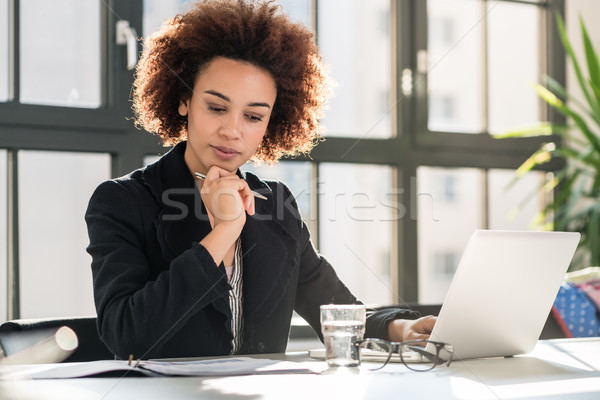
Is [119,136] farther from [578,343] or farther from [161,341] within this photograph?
[578,343]

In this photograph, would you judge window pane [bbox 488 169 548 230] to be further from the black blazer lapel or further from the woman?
the black blazer lapel

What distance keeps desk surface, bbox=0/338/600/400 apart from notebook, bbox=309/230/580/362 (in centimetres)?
6

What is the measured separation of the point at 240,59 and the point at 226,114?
0.17 meters

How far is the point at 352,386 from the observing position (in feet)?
2.85

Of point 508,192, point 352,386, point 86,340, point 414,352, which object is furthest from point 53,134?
point 508,192

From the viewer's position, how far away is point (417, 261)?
2803mm

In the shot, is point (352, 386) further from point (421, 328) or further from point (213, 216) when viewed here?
point (213, 216)

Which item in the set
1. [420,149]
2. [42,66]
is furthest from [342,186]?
[42,66]

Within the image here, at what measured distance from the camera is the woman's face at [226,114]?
1.44 m

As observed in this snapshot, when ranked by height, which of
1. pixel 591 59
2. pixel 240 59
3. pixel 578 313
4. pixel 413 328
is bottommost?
pixel 578 313

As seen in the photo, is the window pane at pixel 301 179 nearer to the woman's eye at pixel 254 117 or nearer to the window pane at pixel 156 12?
the window pane at pixel 156 12

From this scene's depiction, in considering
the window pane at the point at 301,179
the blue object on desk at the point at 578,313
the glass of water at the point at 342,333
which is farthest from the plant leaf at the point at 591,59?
the glass of water at the point at 342,333

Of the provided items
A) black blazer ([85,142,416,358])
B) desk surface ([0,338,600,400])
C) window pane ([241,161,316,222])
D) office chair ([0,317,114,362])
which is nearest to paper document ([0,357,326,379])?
desk surface ([0,338,600,400])

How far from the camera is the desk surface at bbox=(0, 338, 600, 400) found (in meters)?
0.80
